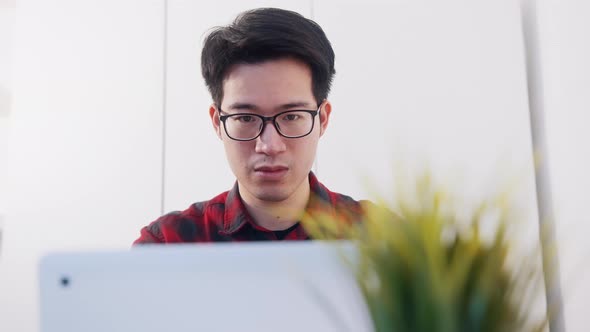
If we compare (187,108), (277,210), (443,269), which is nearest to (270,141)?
(277,210)

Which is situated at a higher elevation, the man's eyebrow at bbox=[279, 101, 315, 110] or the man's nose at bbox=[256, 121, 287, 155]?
the man's eyebrow at bbox=[279, 101, 315, 110]

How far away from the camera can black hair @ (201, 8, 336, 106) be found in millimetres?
1743

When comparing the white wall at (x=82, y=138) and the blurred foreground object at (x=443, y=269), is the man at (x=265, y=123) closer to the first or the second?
the white wall at (x=82, y=138)

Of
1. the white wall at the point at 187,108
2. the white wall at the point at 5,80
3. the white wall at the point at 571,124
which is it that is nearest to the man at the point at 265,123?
the white wall at the point at 187,108

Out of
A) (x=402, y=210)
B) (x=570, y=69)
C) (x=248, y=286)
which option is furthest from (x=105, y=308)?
(x=570, y=69)

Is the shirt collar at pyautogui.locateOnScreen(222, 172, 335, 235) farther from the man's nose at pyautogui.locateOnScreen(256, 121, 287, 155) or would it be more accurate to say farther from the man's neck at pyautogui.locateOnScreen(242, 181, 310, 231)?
the man's nose at pyautogui.locateOnScreen(256, 121, 287, 155)

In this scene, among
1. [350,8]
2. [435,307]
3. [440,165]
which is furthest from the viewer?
[350,8]

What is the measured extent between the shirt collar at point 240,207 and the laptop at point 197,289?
1200mm

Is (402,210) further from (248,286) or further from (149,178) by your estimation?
(149,178)

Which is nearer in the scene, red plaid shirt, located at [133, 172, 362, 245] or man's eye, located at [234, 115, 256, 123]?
man's eye, located at [234, 115, 256, 123]

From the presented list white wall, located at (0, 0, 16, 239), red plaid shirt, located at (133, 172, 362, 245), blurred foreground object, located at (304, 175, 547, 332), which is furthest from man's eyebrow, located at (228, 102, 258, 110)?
white wall, located at (0, 0, 16, 239)

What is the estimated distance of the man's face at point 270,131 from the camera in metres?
1.69

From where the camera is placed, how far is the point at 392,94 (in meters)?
2.33

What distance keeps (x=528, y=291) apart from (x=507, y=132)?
2025mm
